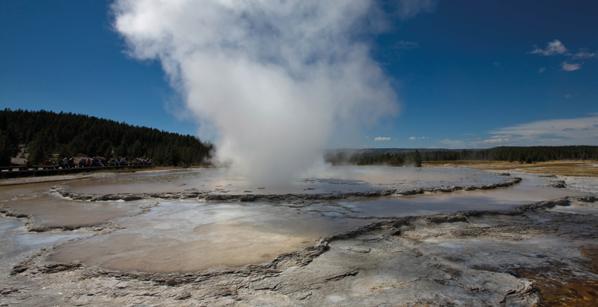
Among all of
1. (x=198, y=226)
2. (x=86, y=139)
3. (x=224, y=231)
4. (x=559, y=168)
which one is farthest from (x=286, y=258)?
(x=86, y=139)

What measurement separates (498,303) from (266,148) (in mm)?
22386

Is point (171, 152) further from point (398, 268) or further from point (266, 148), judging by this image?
point (398, 268)

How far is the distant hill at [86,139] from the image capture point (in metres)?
55.4

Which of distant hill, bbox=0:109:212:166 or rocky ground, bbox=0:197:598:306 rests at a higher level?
distant hill, bbox=0:109:212:166

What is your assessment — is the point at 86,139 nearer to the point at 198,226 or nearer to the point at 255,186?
the point at 255,186

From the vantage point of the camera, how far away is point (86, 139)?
2776 inches

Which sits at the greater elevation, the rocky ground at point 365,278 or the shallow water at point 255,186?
the shallow water at point 255,186

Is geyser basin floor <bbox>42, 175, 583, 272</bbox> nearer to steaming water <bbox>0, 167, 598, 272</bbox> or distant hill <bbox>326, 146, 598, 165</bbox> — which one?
steaming water <bbox>0, 167, 598, 272</bbox>

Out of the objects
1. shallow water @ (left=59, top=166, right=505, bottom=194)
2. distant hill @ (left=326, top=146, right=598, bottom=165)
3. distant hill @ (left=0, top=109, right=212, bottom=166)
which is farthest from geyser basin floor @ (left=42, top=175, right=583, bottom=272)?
distant hill @ (left=0, top=109, right=212, bottom=166)

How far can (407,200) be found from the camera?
13953 millimetres

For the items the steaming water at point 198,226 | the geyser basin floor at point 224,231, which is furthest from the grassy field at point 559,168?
the geyser basin floor at point 224,231

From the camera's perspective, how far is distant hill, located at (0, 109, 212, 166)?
5538 cm

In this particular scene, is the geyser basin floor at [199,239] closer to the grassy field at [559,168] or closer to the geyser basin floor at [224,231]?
the geyser basin floor at [224,231]

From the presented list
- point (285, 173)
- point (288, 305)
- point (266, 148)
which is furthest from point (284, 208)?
point (266, 148)
